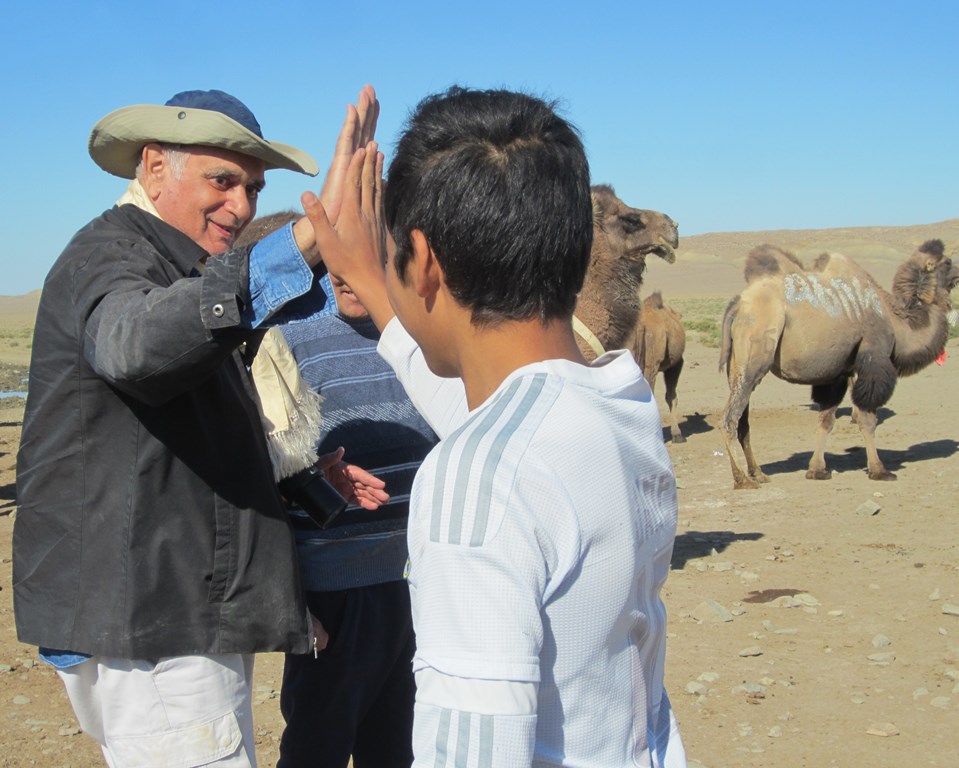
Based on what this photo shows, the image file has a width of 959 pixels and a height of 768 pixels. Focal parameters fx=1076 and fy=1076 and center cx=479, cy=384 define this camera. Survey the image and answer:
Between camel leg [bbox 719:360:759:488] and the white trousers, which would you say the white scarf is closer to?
the white trousers

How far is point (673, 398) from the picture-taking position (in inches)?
577

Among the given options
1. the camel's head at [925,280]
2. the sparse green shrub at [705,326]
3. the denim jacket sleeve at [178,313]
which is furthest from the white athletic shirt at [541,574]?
the sparse green shrub at [705,326]

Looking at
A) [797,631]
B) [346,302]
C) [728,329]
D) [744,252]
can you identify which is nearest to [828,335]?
[728,329]

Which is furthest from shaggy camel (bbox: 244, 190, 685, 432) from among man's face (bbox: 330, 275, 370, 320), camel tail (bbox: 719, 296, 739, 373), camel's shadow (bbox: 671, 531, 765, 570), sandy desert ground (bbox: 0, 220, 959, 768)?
camel tail (bbox: 719, 296, 739, 373)

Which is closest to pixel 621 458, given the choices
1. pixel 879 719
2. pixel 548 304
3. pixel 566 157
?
pixel 548 304

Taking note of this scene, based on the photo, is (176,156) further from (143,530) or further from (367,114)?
(143,530)

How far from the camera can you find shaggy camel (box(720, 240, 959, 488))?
38.3 ft

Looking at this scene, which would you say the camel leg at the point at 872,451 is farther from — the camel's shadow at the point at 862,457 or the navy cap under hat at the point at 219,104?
the navy cap under hat at the point at 219,104

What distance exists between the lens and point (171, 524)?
7.72 feet

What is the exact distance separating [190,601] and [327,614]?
0.85m

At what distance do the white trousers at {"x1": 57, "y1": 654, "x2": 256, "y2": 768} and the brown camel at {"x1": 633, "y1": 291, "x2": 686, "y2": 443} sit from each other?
11650mm

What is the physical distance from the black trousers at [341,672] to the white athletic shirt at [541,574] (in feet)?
5.65

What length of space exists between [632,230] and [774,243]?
72.6 metres

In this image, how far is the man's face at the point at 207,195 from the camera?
270 cm
